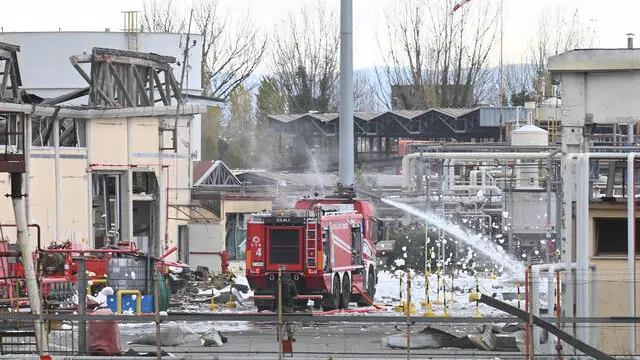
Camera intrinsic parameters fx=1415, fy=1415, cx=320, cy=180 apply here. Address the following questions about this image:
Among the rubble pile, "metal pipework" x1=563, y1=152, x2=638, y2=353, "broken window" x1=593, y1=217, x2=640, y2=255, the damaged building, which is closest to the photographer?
"metal pipework" x1=563, y1=152, x2=638, y2=353

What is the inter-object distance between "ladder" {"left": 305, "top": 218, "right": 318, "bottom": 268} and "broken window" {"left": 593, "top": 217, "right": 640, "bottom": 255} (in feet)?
30.3

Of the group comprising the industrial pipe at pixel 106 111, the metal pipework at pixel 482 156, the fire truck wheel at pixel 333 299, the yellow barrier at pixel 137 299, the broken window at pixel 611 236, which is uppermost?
the industrial pipe at pixel 106 111

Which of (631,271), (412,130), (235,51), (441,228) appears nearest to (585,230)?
(631,271)

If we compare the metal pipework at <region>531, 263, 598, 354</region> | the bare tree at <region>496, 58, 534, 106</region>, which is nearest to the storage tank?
the metal pipework at <region>531, 263, 598, 354</region>

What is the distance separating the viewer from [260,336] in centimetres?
2347

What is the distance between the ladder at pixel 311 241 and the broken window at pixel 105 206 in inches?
411

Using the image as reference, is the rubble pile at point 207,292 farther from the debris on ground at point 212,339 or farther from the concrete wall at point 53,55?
the concrete wall at point 53,55

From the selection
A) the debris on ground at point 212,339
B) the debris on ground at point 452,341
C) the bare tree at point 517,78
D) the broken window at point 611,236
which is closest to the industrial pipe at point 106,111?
the debris on ground at point 212,339

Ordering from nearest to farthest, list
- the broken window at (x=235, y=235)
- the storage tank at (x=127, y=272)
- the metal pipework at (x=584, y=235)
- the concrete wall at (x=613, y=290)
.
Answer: the metal pipework at (x=584, y=235)
the concrete wall at (x=613, y=290)
the storage tank at (x=127, y=272)
the broken window at (x=235, y=235)

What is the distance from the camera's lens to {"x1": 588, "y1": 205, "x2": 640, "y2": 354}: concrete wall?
18.5 m

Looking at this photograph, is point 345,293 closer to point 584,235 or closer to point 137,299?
point 137,299

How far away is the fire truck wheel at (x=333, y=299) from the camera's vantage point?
92.9 ft

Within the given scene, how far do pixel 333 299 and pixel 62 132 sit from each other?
11.2 meters

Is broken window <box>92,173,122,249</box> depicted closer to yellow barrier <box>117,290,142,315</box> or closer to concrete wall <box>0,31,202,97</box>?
yellow barrier <box>117,290,142,315</box>
